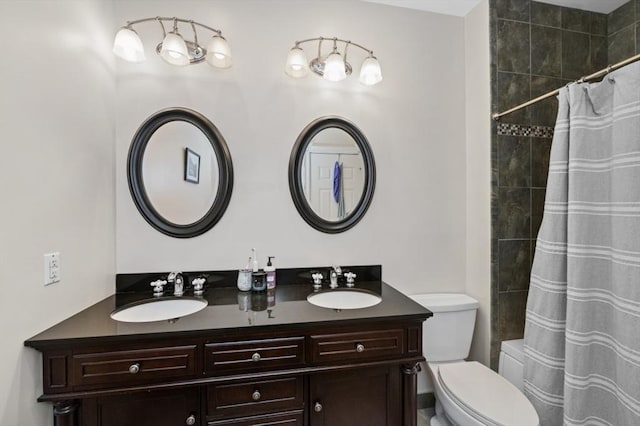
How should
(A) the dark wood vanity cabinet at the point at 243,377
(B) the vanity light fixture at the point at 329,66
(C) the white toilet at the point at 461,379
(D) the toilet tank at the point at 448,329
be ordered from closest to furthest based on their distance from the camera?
(A) the dark wood vanity cabinet at the point at 243,377, (C) the white toilet at the point at 461,379, (B) the vanity light fixture at the point at 329,66, (D) the toilet tank at the point at 448,329

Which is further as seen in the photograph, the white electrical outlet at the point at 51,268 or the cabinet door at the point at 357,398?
the cabinet door at the point at 357,398

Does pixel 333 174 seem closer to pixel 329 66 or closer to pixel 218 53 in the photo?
pixel 329 66

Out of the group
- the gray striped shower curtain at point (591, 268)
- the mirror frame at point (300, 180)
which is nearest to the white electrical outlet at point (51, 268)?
the mirror frame at point (300, 180)

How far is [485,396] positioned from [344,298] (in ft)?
2.66

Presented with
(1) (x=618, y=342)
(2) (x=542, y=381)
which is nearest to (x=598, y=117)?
(1) (x=618, y=342)

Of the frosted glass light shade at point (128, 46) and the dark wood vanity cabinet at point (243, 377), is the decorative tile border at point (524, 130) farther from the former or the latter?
the frosted glass light shade at point (128, 46)

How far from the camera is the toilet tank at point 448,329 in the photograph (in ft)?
6.01

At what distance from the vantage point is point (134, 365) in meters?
1.12

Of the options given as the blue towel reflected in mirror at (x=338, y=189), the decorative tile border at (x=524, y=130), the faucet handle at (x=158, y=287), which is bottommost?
the faucet handle at (x=158, y=287)

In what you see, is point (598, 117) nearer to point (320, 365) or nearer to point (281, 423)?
point (320, 365)

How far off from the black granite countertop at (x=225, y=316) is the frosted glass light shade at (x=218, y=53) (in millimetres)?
1229

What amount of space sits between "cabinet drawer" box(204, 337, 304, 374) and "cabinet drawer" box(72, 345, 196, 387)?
0.08m

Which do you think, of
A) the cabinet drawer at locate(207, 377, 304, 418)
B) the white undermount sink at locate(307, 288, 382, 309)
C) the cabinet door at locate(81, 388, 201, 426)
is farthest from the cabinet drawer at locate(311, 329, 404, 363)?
the cabinet door at locate(81, 388, 201, 426)

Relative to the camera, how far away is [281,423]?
49.6 inches
